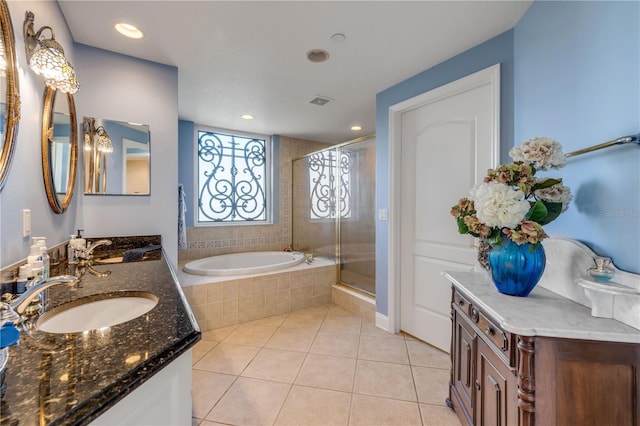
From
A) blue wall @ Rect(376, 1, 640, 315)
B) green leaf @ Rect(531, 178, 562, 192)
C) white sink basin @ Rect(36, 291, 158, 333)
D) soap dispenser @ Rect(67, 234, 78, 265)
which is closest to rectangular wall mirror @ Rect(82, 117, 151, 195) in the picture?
soap dispenser @ Rect(67, 234, 78, 265)

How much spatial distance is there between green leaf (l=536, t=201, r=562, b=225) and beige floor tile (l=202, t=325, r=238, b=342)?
2528 millimetres

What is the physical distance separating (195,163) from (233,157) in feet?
1.82

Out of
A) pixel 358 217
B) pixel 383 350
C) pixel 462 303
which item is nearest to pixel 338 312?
pixel 383 350

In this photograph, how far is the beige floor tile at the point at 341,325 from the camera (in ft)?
8.66

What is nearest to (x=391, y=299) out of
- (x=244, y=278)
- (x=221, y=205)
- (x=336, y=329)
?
(x=336, y=329)

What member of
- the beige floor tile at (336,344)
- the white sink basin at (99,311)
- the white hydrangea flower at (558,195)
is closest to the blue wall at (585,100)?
the white hydrangea flower at (558,195)

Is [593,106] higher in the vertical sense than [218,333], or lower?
higher

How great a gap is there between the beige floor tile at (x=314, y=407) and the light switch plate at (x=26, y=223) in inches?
60.5

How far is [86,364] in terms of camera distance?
1.96 feet

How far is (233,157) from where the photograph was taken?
161 inches

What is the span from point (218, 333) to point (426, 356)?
6.15 ft

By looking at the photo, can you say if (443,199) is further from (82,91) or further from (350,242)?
(82,91)

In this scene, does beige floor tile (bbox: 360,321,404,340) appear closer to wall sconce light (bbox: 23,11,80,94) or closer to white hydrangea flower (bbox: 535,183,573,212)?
white hydrangea flower (bbox: 535,183,573,212)

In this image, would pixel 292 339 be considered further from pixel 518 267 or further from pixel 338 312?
pixel 518 267
